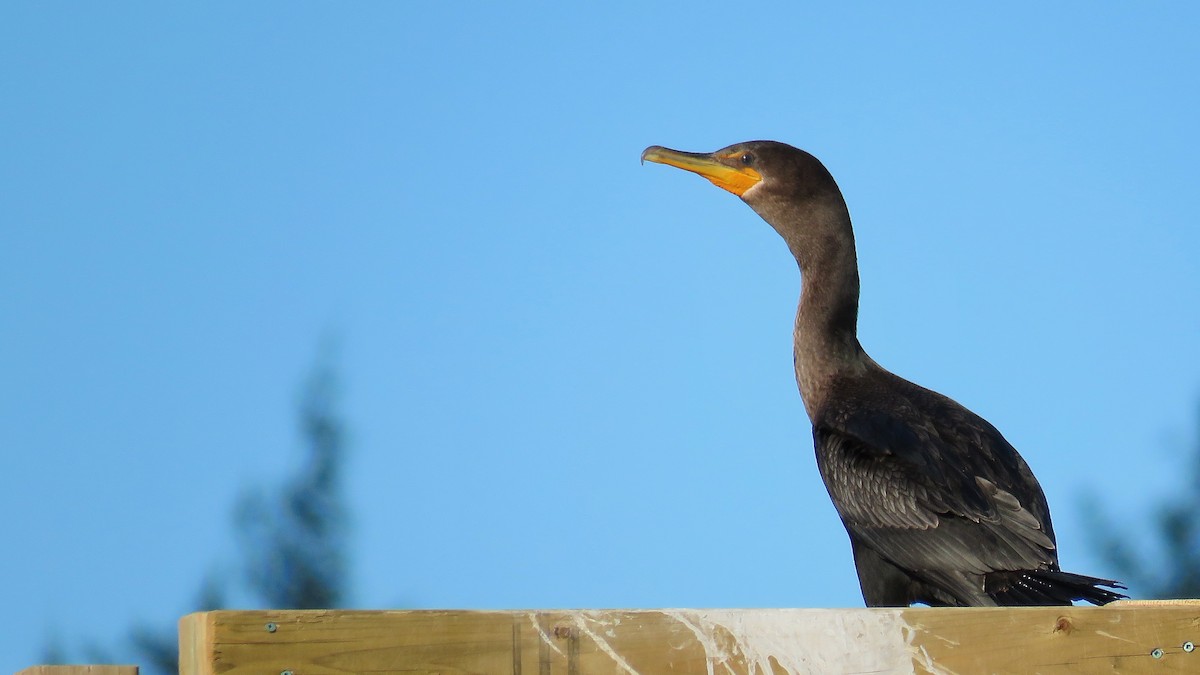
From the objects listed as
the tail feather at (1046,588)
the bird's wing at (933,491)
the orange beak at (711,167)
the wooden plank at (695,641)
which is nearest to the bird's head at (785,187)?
the orange beak at (711,167)

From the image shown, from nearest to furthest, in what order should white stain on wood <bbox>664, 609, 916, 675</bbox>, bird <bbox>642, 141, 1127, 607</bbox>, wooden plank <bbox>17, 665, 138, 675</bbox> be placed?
white stain on wood <bbox>664, 609, 916, 675</bbox> < wooden plank <bbox>17, 665, 138, 675</bbox> < bird <bbox>642, 141, 1127, 607</bbox>

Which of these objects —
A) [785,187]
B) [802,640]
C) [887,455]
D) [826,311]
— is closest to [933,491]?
[887,455]

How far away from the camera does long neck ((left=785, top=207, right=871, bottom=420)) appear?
5340 mm

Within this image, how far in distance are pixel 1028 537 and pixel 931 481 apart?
0.38m

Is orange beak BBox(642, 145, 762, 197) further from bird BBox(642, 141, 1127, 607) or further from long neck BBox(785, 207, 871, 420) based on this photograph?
long neck BBox(785, 207, 871, 420)

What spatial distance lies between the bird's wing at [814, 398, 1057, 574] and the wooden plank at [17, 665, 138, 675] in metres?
2.55

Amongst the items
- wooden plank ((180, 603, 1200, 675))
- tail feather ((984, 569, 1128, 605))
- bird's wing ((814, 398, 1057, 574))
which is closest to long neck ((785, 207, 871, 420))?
bird's wing ((814, 398, 1057, 574))

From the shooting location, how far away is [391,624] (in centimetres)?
243

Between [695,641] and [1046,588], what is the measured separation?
6.44 feet

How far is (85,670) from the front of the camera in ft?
10.1

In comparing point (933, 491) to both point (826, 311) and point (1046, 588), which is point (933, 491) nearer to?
point (1046, 588)

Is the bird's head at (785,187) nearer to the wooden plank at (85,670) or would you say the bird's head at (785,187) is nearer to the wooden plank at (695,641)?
the wooden plank at (695,641)

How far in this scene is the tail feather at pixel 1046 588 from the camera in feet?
13.1

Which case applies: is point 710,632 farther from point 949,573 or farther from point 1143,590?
point 1143,590
